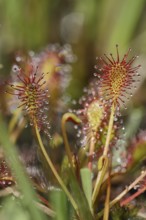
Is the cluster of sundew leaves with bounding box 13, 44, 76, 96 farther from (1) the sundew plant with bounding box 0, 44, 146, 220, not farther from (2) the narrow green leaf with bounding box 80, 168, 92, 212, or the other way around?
(2) the narrow green leaf with bounding box 80, 168, 92, 212

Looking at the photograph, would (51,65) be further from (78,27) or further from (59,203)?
(78,27)

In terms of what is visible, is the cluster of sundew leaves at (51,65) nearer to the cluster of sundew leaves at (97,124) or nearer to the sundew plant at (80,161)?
the sundew plant at (80,161)

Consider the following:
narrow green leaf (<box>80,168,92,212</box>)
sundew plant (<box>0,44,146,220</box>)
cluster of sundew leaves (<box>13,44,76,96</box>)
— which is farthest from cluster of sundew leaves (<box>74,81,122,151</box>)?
cluster of sundew leaves (<box>13,44,76,96</box>)

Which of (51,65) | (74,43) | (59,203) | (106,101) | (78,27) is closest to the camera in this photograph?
(59,203)

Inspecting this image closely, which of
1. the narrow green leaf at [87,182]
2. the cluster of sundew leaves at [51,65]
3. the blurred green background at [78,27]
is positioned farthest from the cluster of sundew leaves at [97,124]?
the blurred green background at [78,27]

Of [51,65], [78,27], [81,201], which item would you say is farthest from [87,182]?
[78,27]
